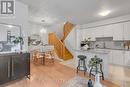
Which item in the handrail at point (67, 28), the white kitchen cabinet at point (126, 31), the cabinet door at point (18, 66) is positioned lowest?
the cabinet door at point (18, 66)

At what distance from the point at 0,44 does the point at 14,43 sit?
0.46 metres

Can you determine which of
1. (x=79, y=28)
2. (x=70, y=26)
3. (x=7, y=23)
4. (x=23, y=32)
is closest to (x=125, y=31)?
(x=79, y=28)

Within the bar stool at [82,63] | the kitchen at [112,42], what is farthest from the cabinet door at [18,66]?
the kitchen at [112,42]

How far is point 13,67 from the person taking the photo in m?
3.58

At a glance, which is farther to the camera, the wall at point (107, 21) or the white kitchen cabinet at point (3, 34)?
the wall at point (107, 21)

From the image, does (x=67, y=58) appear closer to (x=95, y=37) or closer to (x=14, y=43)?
(x=95, y=37)

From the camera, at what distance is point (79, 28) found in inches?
311

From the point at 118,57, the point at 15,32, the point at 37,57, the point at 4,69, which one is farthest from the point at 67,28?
the point at 4,69

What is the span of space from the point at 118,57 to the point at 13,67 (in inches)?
190

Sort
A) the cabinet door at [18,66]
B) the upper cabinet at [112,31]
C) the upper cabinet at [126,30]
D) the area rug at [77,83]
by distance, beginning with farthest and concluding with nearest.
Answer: the upper cabinet at [112,31] → the upper cabinet at [126,30] → the cabinet door at [18,66] → the area rug at [77,83]

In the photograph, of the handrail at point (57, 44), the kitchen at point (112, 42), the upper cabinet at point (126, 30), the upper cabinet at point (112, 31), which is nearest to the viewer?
the kitchen at point (112, 42)

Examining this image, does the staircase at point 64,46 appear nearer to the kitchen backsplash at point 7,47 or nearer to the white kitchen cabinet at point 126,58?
the white kitchen cabinet at point 126,58

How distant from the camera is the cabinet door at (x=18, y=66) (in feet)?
11.8

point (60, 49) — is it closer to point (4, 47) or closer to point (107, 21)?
point (107, 21)
